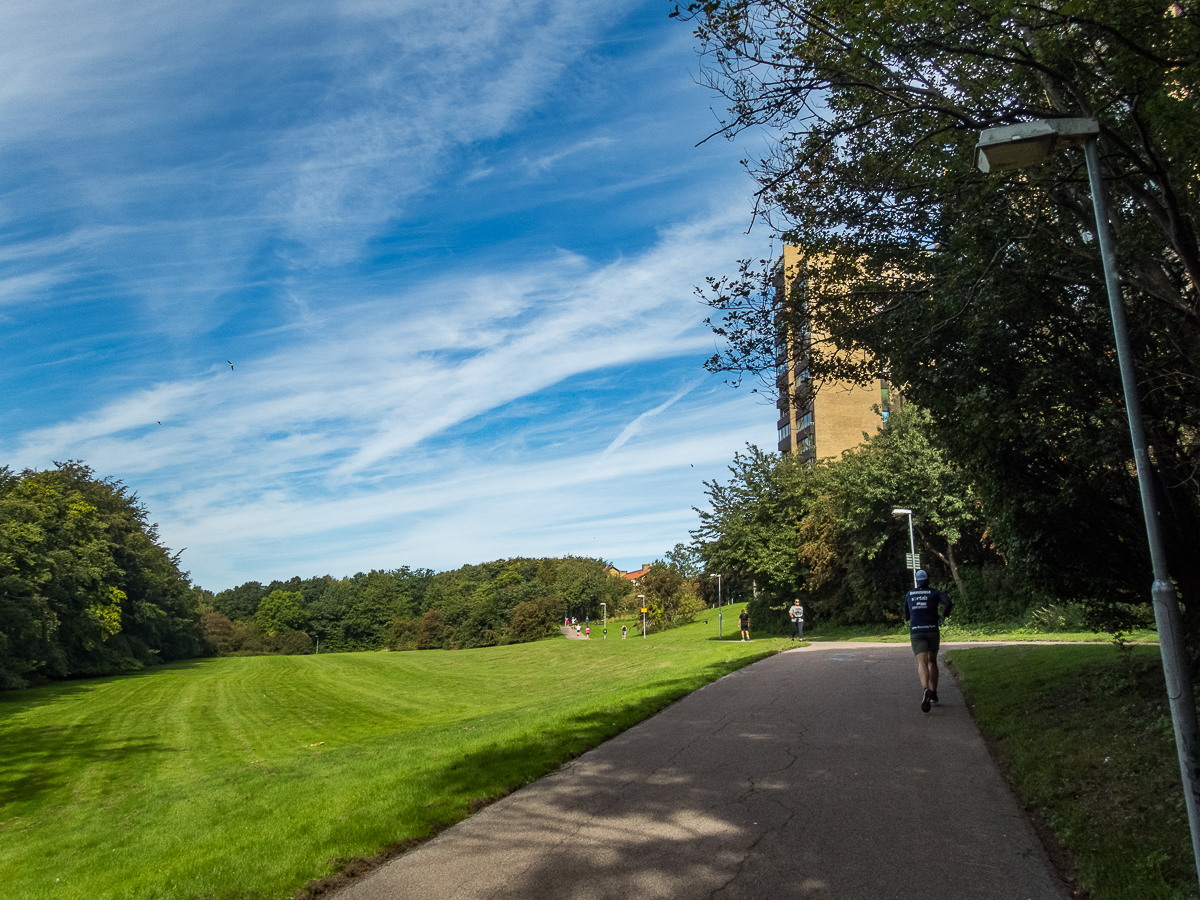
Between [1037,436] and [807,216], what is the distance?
4.44 metres

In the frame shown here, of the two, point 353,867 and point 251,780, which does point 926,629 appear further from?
point 251,780

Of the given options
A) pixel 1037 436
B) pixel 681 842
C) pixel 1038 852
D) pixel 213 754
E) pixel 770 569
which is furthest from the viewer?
pixel 770 569

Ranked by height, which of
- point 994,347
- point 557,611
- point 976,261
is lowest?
point 557,611

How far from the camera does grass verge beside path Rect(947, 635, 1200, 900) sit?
14.6ft

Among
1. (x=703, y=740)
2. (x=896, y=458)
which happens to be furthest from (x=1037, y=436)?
(x=896, y=458)

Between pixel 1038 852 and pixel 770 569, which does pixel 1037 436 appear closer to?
pixel 1038 852

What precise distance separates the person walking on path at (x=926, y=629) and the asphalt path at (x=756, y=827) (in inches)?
28.3

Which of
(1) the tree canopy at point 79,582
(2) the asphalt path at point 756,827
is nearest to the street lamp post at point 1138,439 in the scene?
(2) the asphalt path at point 756,827

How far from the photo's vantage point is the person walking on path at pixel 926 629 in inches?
408

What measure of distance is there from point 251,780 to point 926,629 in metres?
11.0

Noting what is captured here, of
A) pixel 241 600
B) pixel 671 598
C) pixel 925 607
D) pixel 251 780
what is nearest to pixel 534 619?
pixel 671 598

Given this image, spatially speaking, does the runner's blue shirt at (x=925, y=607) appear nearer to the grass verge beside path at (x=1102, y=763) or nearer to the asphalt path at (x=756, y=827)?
the grass verge beside path at (x=1102, y=763)

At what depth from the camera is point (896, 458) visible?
32.0 metres

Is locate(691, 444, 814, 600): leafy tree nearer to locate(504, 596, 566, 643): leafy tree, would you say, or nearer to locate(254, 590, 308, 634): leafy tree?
locate(504, 596, 566, 643): leafy tree
